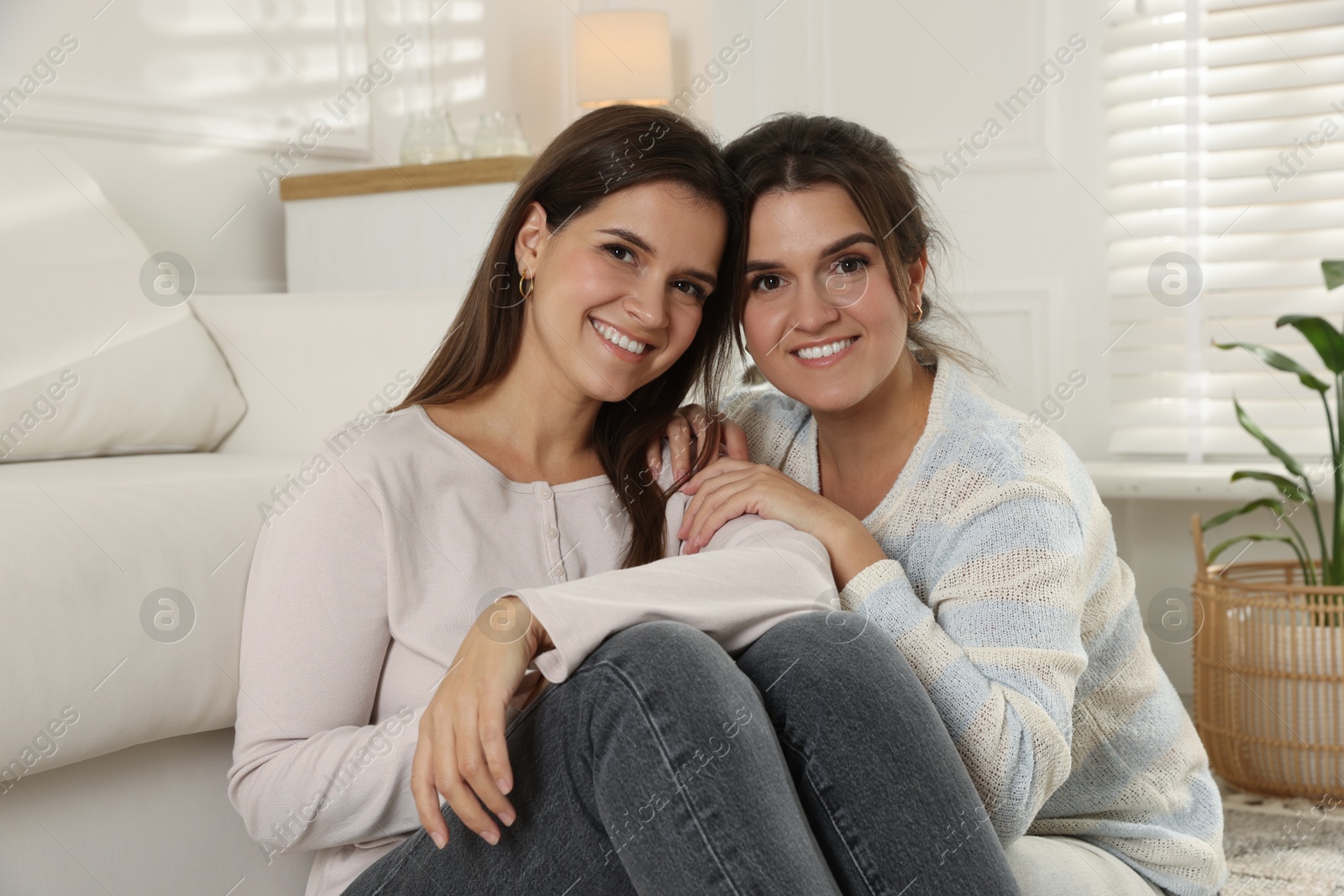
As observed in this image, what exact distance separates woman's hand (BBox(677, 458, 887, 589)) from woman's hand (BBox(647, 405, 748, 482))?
0.06 m

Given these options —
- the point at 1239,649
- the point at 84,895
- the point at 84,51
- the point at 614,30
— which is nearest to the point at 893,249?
the point at 84,895

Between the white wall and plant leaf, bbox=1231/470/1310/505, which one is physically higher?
the white wall

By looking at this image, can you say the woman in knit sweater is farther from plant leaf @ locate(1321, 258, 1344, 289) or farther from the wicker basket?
plant leaf @ locate(1321, 258, 1344, 289)

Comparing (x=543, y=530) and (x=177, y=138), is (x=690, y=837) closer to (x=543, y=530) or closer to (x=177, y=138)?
(x=543, y=530)

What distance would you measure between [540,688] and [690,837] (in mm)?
195

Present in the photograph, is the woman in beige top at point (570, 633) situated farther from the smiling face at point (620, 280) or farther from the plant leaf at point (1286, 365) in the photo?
the plant leaf at point (1286, 365)

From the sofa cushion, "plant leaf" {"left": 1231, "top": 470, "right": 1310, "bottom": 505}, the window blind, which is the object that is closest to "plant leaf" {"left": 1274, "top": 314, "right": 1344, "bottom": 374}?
"plant leaf" {"left": 1231, "top": 470, "right": 1310, "bottom": 505}

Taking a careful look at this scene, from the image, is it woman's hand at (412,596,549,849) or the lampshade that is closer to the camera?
woman's hand at (412,596,549,849)

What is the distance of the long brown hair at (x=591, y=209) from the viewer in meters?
1.09

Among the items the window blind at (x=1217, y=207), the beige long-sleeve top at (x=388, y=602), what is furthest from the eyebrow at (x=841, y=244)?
the window blind at (x=1217, y=207)

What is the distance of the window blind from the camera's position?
2.17 m

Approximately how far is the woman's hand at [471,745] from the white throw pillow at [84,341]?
0.84 meters

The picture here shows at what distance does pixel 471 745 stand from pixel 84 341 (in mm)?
988

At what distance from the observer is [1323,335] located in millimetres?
1908
